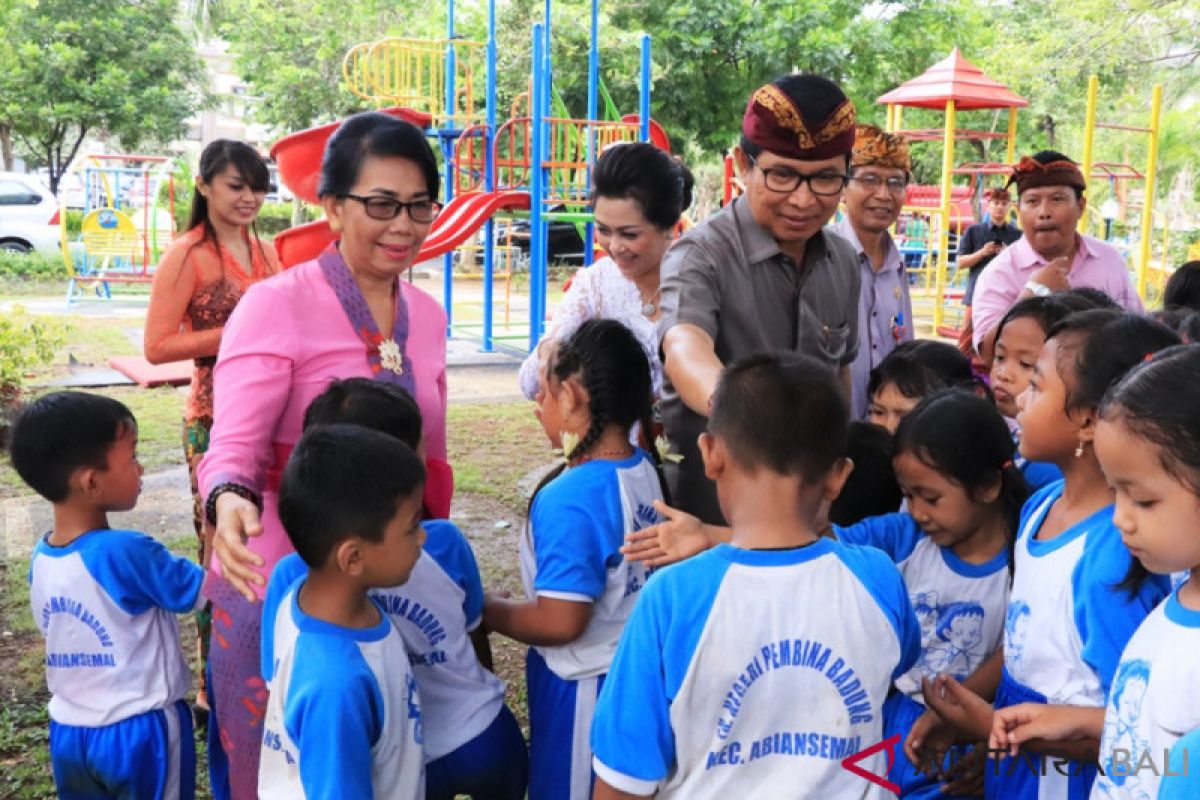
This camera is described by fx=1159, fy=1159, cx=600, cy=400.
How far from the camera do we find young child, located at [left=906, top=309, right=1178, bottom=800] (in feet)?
6.64

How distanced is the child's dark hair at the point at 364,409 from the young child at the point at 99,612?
743 mm

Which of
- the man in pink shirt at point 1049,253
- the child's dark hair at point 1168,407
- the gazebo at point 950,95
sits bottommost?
the child's dark hair at point 1168,407

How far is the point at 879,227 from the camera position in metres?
4.07

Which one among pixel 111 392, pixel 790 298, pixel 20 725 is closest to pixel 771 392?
pixel 790 298

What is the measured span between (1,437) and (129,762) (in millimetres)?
5945

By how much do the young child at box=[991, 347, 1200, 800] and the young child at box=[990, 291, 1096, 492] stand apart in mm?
1007

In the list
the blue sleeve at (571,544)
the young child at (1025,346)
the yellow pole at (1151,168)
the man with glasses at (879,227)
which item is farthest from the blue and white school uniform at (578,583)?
the yellow pole at (1151,168)

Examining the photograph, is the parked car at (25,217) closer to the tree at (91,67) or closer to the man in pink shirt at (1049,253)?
the tree at (91,67)

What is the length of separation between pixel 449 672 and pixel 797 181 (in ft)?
4.44

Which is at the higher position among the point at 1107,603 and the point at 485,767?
the point at 1107,603

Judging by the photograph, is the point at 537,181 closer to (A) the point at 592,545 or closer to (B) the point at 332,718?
(A) the point at 592,545

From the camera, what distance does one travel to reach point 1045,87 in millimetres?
18516

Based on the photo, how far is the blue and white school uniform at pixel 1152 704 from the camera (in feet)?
5.54

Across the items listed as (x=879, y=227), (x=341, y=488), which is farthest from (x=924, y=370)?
(x=341, y=488)
